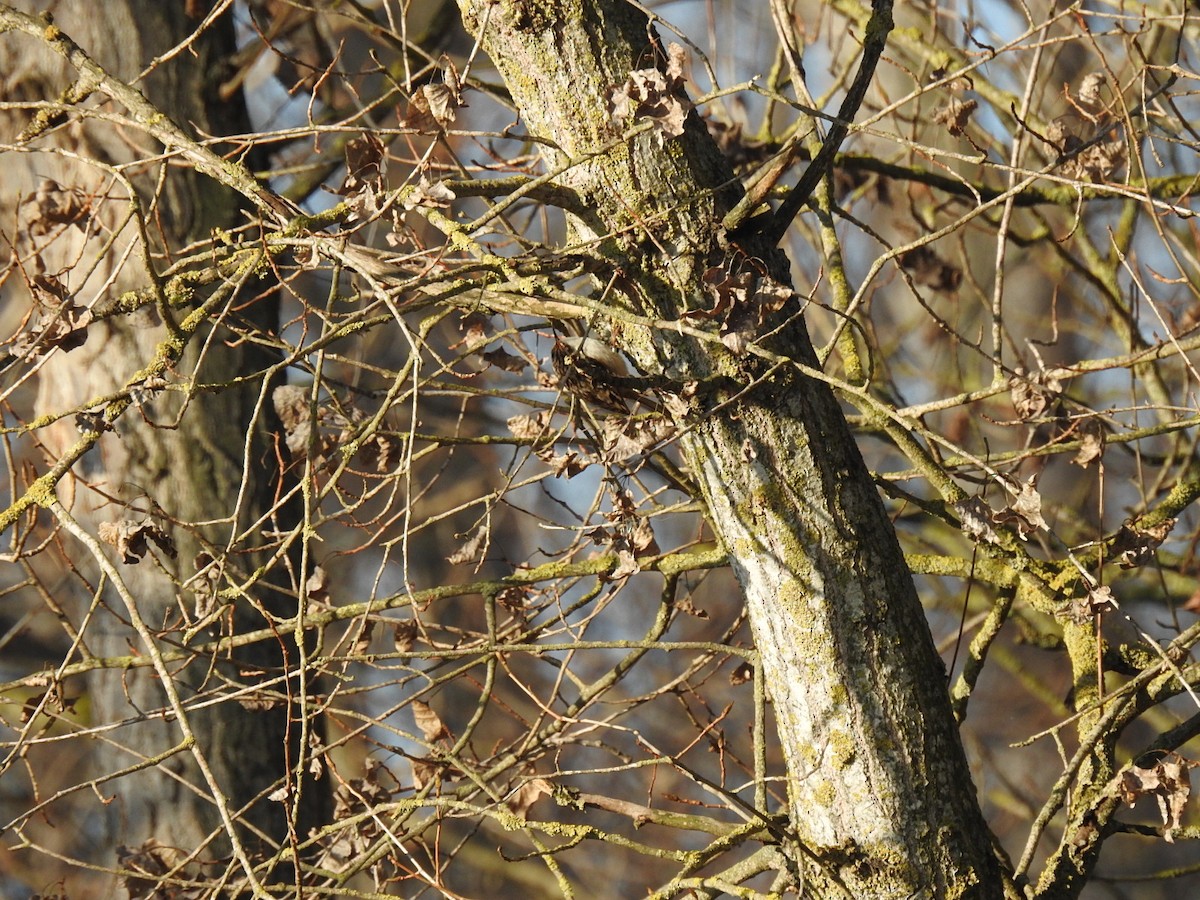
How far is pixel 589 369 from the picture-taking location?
1.81 metres

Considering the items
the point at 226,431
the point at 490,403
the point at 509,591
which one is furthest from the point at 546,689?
the point at 509,591

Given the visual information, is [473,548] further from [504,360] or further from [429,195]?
[429,195]

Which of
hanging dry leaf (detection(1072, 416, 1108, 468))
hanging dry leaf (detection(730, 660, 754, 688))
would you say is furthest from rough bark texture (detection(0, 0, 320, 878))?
hanging dry leaf (detection(1072, 416, 1108, 468))

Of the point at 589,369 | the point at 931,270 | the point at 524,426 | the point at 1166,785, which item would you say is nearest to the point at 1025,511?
the point at 1166,785

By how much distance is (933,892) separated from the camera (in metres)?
1.86

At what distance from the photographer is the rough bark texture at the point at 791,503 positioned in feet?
5.94

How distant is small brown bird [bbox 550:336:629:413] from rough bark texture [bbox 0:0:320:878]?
1517mm

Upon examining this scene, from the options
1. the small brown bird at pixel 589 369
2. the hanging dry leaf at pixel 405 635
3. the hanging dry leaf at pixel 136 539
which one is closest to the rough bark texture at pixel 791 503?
the small brown bird at pixel 589 369

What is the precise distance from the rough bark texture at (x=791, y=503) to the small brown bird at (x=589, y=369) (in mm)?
45

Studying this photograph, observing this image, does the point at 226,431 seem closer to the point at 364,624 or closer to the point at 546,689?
the point at 364,624

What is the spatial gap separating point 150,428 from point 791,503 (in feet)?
6.62

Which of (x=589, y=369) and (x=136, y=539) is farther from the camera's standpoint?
(x=136, y=539)

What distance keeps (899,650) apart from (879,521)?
0.72 ft

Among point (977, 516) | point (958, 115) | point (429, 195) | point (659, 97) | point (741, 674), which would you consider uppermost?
point (958, 115)
